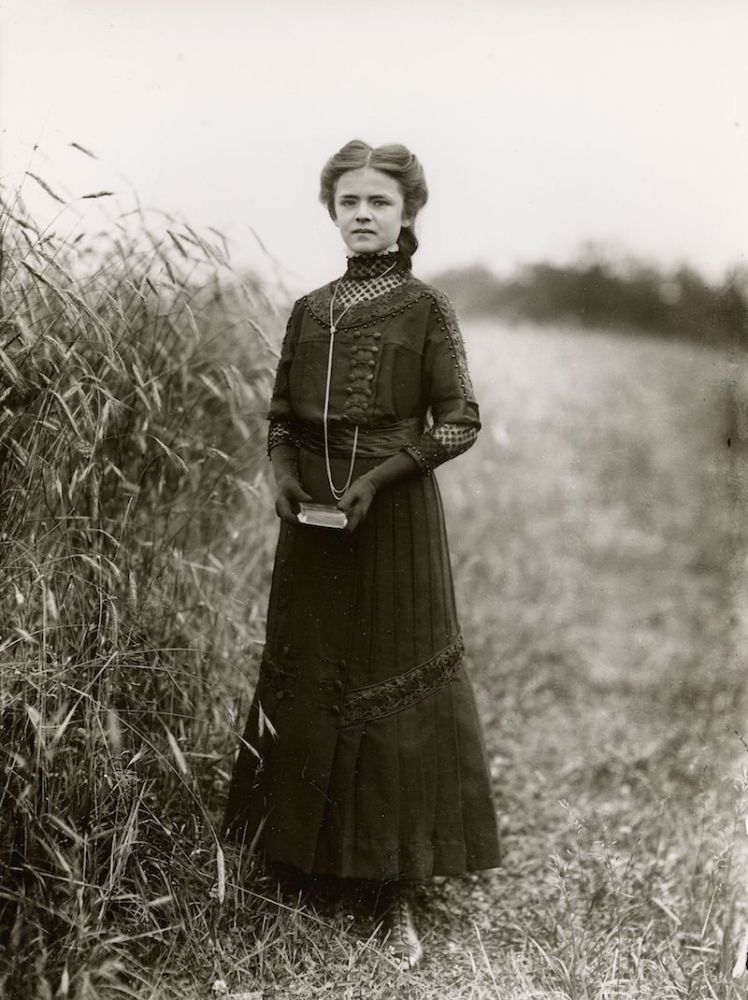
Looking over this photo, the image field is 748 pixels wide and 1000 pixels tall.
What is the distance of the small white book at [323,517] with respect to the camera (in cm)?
237

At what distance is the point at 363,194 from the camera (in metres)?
2.47

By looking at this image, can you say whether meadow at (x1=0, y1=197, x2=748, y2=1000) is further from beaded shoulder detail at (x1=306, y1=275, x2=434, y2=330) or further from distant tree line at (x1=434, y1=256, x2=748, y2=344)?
distant tree line at (x1=434, y1=256, x2=748, y2=344)

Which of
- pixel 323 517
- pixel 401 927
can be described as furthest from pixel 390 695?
pixel 401 927

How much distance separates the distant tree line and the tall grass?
2.72 m

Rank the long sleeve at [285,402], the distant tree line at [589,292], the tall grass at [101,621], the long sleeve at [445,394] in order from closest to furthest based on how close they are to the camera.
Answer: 1. the tall grass at [101,621]
2. the long sleeve at [445,394]
3. the long sleeve at [285,402]
4. the distant tree line at [589,292]

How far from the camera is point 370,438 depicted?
2.53 m

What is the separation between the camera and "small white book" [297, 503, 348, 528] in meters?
2.37

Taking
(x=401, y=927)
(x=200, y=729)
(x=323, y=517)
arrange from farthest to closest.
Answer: (x=200, y=729), (x=401, y=927), (x=323, y=517)

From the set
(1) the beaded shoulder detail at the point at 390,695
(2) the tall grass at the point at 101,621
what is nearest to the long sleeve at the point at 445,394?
(1) the beaded shoulder detail at the point at 390,695

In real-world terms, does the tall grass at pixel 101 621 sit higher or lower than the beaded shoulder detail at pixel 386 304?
lower

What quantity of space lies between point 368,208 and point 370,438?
564 millimetres

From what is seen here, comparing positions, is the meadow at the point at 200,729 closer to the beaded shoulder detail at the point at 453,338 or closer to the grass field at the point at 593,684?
the grass field at the point at 593,684

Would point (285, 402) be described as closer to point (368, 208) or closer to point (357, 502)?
point (357, 502)

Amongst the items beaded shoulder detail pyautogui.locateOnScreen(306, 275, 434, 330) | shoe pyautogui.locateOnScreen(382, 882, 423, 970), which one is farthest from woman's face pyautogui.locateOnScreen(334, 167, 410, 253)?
shoe pyautogui.locateOnScreen(382, 882, 423, 970)
